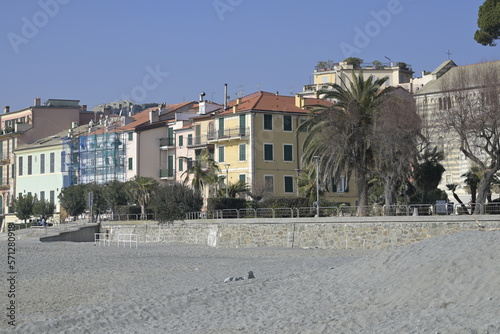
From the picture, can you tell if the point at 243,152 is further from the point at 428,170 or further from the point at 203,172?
the point at 428,170

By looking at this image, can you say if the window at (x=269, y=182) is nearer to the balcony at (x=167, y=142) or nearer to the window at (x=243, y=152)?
the window at (x=243, y=152)

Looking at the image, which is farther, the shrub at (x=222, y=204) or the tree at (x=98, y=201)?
the tree at (x=98, y=201)

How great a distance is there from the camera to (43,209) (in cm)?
7475

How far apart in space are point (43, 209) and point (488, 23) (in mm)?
46013

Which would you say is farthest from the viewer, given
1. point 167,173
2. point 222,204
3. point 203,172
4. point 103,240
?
point 167,173

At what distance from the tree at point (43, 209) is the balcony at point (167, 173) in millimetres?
12495

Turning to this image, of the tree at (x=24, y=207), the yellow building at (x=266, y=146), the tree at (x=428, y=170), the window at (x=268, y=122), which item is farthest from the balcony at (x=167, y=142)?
the tree at (x=428, y=170)

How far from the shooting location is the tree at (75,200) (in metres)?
69.1

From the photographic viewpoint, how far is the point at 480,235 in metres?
17.3

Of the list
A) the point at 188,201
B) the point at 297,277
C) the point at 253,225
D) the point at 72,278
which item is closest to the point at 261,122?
the point at 188,201

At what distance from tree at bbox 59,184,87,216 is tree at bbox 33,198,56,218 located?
5782 millimetres

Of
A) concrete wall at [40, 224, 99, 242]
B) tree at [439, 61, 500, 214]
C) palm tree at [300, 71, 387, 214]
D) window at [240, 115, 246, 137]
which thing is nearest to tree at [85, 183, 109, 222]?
concrete wall at [40, 224, 99, 242]

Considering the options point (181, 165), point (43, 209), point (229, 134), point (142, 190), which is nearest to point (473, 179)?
point (229, 134)

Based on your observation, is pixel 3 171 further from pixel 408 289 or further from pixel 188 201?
pixel 408 289
